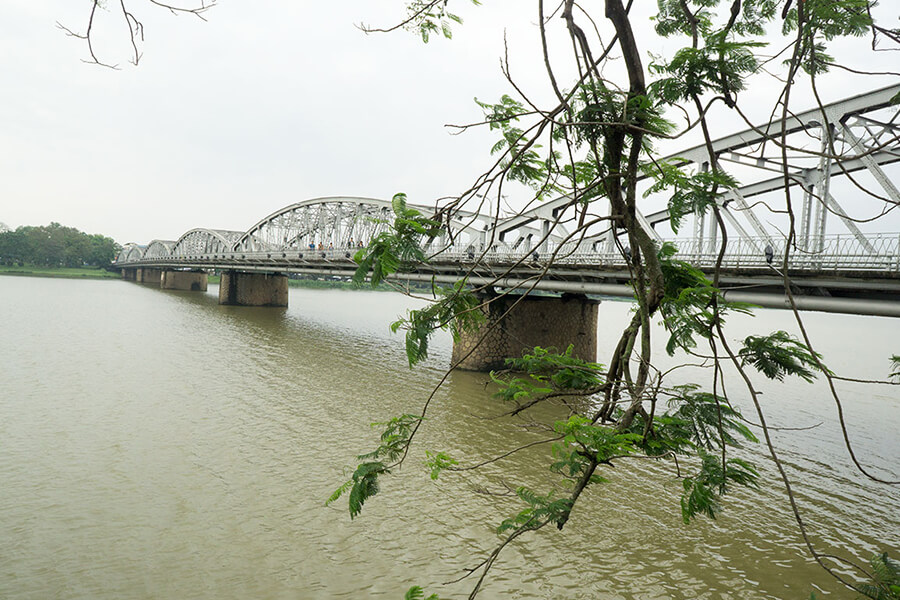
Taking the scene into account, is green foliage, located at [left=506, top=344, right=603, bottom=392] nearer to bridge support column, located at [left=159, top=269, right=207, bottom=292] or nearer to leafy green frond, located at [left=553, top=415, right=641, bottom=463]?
leafy green frond, located at [left=553, top=415, right=641, bottom=463]

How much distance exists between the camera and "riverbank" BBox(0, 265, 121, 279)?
314ft

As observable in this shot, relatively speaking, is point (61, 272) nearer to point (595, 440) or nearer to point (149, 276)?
point (149, 276)

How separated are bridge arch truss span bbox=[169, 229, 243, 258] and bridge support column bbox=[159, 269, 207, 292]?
2884 mm

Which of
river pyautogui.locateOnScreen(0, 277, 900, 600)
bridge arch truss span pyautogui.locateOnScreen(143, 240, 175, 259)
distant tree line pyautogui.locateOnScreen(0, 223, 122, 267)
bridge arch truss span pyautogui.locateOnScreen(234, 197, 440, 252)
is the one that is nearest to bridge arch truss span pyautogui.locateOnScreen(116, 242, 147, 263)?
distant tree line pyautogui.locateOnScreen(0, 223, 122, 267)

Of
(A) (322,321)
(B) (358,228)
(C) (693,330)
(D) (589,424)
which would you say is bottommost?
(A) (322,321)

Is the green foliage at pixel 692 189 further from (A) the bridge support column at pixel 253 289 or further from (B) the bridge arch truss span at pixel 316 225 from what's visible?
(A) the bridge support column at pixel 253 289

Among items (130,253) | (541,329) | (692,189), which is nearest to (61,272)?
(130,253)

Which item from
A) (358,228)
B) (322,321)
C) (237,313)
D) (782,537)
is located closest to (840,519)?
(782,537)

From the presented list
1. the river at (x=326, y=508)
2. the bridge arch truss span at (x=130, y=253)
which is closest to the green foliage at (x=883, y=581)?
the river at (x=326, y=508)

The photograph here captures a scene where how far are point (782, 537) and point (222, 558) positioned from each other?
7.99 metres

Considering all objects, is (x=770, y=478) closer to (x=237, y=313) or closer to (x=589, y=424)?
(x=589, y=424)

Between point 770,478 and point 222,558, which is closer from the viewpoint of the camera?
point 222,558

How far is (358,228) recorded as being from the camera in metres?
42.1

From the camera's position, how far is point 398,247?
2043mm
